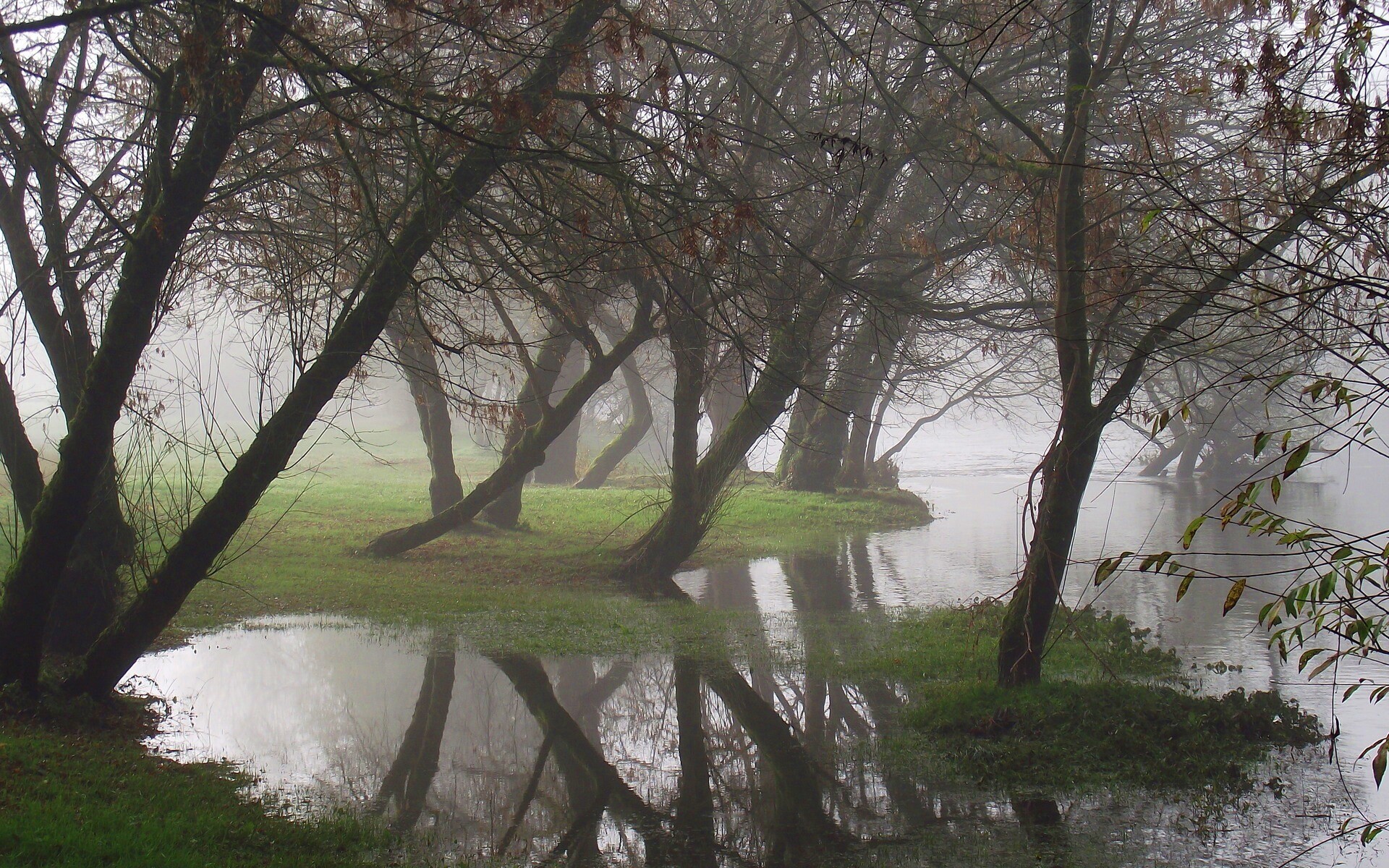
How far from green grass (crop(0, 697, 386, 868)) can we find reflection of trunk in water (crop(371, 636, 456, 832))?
0.41 meters

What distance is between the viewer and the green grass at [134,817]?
4.76 meters

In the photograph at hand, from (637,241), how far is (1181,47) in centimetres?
977

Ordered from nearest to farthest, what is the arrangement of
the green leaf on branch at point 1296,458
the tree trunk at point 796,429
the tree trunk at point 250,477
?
the green leaf on branch at point 1296,458
the tree trunk at point 250,477
the tree trunk at point 796,429

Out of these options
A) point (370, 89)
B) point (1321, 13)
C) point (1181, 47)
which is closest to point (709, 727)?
point (370, 89)

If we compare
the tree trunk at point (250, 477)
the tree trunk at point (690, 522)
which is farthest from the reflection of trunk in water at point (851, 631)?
the tree trunk at point (250, 477)

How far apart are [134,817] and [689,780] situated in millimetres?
3314

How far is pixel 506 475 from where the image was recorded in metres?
16.6

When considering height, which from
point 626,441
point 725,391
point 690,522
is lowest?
point 690,522

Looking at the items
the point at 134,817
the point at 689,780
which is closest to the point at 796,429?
the point at 689,780

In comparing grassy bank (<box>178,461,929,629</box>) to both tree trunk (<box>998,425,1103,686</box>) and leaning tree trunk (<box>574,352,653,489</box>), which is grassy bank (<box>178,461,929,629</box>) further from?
tree trunk (<box>998,425,1103,686</box>)

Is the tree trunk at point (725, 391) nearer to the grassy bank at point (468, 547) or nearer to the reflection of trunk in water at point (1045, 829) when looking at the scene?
the grassy bank at point (468, 547)

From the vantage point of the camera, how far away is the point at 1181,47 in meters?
12.9

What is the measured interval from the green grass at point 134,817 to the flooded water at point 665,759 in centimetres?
48

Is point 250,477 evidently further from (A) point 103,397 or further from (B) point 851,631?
(B) point 851,631
